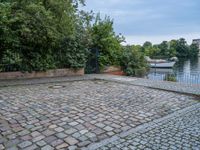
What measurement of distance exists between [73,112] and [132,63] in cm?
994

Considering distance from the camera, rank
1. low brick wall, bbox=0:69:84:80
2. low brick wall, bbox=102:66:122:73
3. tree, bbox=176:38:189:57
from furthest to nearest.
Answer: tree, bbox=176:38:189:57, low brick wall, bbox=102:66:122:73, low brick wall, bbox=0:69:84:80

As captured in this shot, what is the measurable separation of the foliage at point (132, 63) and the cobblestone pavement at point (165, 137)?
968 centimetres

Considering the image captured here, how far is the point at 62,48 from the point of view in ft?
42.1

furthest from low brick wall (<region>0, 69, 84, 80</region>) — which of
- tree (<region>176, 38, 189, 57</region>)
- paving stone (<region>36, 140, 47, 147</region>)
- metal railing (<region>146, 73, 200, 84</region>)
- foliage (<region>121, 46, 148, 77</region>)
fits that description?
tree (<region>176, 38, 189, 57</region>)

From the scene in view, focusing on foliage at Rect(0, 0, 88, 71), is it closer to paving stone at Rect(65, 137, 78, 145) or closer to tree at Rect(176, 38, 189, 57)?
paving stone at Rect(65, 137, 78, 145)

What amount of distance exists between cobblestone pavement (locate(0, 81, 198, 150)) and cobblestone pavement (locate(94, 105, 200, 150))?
34 centimetres

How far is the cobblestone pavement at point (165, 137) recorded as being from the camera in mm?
3975

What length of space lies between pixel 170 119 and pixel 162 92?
324 cm

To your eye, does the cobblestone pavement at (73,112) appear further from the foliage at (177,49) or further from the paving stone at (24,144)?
the foliage at (177,49)

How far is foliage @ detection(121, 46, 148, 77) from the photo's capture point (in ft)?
49.3

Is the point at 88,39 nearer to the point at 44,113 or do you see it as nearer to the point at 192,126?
the point at 44,113

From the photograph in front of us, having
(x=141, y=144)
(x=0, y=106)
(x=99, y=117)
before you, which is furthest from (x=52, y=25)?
(x=141, y=144)

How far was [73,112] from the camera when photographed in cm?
579

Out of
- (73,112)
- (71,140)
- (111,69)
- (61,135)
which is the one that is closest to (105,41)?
(111,69)
